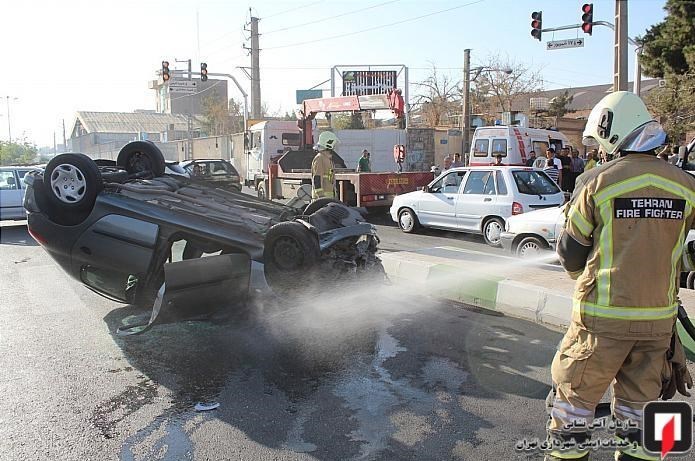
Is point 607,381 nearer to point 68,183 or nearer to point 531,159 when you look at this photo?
point 68,183

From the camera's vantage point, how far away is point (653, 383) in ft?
8.62

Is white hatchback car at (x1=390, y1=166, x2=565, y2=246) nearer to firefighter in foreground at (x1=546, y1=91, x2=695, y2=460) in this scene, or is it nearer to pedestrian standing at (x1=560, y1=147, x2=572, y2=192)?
pedestrian standing at (x1=560, y1=147, x2=572, y2=192)

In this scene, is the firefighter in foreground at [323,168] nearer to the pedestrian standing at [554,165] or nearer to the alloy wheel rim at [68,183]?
the alloy wheel rim at [68,183]

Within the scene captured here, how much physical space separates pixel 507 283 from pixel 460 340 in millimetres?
1361

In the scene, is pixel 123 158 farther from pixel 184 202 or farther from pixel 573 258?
pixel 573 258

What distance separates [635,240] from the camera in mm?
2590

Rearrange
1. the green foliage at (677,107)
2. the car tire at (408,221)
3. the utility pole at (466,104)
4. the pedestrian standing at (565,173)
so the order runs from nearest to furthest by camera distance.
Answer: the car tire at (408,221), the pedestrian standing at (565,173), the green foliage at (677,107), the utility pole at (466,104)

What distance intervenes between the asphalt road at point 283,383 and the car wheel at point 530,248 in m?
2.91

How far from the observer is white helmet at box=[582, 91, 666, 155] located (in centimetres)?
268

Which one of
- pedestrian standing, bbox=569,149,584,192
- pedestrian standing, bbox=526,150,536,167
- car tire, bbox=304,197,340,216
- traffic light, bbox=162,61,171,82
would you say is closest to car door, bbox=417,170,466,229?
pedestrian standing, bbox=526,150,536,167

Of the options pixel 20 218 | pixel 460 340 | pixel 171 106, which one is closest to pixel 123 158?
pixel 460 340

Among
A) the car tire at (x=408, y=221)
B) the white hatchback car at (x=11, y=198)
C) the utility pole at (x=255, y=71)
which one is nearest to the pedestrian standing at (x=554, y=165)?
the car tire at (x=408, y=221)

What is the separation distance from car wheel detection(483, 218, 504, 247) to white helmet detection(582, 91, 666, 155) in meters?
8.46

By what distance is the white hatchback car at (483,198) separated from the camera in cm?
1102
